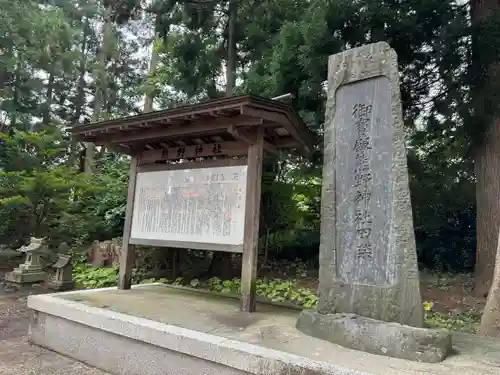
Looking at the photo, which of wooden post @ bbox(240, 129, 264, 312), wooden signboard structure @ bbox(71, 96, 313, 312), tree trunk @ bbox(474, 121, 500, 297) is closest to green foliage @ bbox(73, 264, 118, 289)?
wooden signboard structure @ bbox(71, 96, 313, 312)

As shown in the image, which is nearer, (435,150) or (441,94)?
(441,94)

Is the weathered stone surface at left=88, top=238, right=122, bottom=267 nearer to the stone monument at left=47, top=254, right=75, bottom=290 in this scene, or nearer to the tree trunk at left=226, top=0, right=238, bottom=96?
the stone monument at left=47, top=254, right=75, bottom=290

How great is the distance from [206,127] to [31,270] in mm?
5490

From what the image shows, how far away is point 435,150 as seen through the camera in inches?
306

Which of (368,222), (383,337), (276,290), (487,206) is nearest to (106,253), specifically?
(276,290)

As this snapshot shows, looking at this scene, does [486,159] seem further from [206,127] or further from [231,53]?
[231,53]

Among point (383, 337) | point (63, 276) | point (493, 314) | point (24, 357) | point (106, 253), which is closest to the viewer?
point (383, 337)

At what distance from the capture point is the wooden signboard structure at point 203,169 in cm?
440

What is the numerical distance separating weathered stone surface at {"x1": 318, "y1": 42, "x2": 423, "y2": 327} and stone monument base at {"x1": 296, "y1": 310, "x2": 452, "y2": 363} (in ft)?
0.47

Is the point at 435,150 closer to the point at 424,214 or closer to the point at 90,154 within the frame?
the point at 424,214

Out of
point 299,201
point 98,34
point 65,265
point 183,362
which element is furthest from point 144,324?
point 98,34

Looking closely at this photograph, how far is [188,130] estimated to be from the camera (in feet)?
15.8

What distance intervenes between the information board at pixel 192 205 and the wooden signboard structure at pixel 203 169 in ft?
0.04

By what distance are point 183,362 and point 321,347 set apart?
4.17 feet
